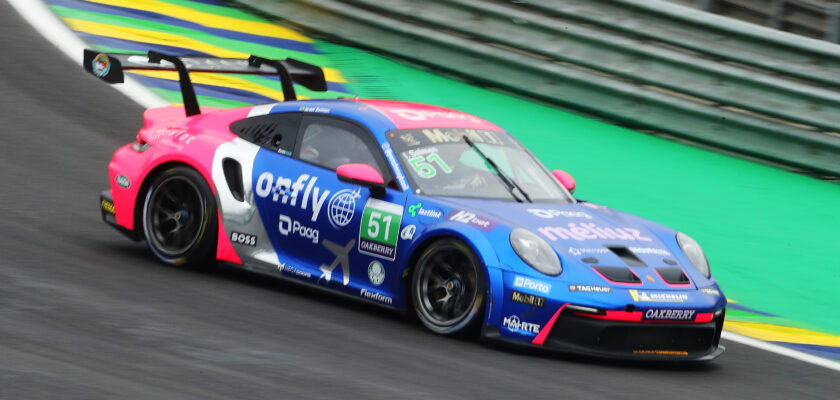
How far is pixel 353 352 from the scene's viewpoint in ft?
20.7

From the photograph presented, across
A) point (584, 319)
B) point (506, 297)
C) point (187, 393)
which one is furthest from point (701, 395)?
point (187, 393)

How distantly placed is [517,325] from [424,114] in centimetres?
190

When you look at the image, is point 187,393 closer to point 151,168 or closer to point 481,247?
point 481,247

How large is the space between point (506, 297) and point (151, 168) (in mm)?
2876

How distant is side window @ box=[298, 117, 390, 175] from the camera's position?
7.67 metres

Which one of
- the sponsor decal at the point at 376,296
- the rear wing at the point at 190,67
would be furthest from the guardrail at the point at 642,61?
the sponsor decal at the point at 376,296

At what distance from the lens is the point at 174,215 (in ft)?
27.1

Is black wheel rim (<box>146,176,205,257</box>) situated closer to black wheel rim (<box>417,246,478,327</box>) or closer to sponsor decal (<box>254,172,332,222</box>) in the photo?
sponsor decal (<box>254,172,332,222</box>)

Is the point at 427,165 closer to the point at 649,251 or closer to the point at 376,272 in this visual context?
the point at 376,272

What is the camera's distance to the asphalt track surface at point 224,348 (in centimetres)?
545

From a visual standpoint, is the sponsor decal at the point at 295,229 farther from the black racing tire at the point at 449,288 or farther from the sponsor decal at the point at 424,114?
the sponsor decal at the point at 424,114

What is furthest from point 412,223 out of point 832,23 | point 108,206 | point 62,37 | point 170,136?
point 62,37

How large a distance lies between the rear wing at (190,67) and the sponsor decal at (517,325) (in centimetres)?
313

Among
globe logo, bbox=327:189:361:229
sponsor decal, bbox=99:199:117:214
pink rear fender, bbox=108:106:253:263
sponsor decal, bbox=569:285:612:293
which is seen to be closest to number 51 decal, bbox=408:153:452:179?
globe logo, bbox=327:189:361:229
